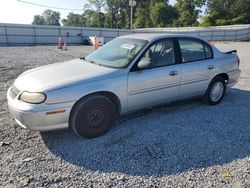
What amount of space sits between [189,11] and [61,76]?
61.5m

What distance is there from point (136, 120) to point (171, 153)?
1205 millimetres

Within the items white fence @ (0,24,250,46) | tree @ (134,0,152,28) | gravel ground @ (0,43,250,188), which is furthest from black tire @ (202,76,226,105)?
tree @ (134,0,152,28)

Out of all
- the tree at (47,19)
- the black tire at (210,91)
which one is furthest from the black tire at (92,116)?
the tree at (47,19)

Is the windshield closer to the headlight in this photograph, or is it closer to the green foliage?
the headlight

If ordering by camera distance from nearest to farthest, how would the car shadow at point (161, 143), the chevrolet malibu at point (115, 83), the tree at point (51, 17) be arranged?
the car shadow at point (161, 143) < the chevrolet malibu at point (115, 83) < the tree at point (51, 17)

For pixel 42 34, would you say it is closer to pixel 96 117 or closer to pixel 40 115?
pixel 96 117

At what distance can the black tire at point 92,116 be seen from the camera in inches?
148

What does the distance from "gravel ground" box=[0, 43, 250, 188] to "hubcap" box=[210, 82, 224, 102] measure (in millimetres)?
727

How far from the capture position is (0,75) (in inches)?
321

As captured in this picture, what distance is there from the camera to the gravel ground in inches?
119

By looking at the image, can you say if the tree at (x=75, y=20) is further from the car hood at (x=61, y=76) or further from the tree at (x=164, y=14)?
the car hood at (x=61, y=76)

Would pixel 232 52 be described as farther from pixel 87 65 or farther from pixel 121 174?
pixel 121 174

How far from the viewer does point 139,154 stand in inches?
140

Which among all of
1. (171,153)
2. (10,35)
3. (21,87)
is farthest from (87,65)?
(10,35)
